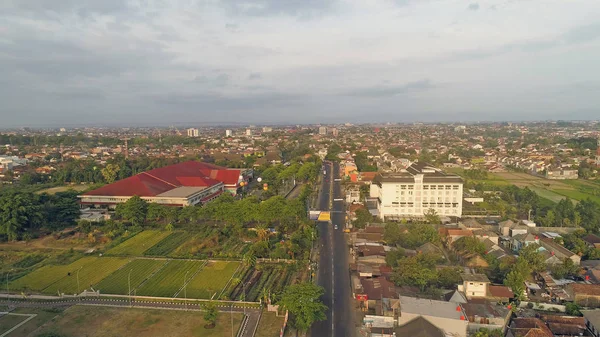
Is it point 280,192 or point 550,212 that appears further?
point 280,192

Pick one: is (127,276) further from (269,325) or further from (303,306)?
(303,306)

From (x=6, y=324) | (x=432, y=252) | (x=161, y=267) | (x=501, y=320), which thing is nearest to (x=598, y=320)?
(x=501, y=320)

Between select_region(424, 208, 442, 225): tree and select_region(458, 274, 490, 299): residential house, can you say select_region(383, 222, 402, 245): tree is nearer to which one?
Result: select_region(424, 208, 442, 225): tree

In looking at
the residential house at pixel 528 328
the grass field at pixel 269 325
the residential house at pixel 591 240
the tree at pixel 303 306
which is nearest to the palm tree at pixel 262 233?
the grass field at pixel 269 325

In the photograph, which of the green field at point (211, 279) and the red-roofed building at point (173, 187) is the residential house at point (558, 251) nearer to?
the green field at point (211, 279)

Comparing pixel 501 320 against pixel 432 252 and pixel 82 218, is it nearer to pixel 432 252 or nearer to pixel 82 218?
pixel 432 252

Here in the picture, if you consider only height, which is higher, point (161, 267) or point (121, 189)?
point (121, 189)

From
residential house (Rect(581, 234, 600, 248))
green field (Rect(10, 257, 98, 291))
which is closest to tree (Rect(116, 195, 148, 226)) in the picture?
green field (Rect(10, 257, 98, 291))

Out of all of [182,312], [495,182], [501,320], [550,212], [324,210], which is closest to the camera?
[501,320]
